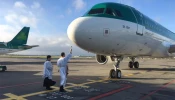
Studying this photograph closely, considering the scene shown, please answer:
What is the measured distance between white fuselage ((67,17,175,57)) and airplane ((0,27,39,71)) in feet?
123

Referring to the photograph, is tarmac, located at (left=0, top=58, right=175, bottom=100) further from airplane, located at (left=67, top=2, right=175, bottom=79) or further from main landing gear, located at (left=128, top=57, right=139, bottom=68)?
main landing gear, located at (left=128, top=57, right=139, bottom=68)

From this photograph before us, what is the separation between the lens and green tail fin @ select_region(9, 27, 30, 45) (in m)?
48.9

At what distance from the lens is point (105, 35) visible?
9555 millimetres

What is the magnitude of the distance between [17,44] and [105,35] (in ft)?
144

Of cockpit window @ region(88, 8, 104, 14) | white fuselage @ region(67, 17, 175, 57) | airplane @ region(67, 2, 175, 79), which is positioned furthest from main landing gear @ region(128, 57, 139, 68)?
cockpit window @ region(88, 8, 104, 14)

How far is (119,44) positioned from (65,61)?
13.9 feet

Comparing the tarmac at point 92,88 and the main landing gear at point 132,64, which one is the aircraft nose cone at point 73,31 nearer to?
the tarmac at point 92,88

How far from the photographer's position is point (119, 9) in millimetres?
11438

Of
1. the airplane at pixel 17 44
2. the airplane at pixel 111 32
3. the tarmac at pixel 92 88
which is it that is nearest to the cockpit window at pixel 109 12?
the airplane at pixel 111 32

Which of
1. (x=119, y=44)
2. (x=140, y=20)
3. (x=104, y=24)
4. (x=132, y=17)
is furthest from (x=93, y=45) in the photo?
(x=140, y=20)

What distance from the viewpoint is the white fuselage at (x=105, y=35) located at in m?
8.97

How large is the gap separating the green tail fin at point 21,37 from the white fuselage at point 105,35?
4267 cm

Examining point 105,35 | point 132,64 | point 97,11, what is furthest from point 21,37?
point 105,35

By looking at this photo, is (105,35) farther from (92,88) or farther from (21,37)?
(21,37)
